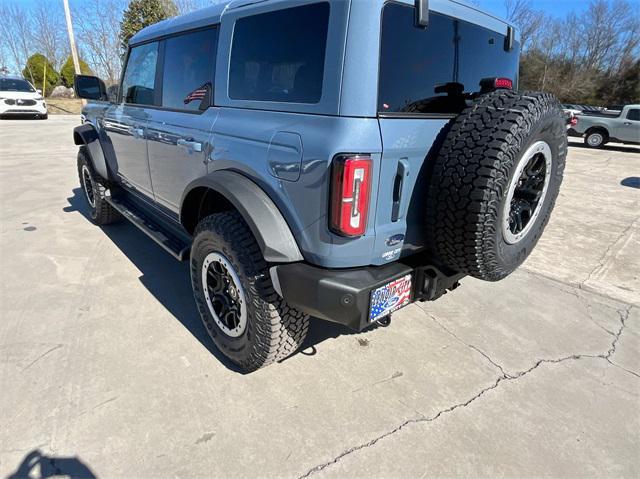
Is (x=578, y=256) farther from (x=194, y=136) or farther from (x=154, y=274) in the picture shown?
(x=154, y=274)

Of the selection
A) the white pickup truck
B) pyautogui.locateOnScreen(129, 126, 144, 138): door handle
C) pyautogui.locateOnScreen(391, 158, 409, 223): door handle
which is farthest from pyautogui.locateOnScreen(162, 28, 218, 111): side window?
the white pickup truck

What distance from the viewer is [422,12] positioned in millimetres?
1778

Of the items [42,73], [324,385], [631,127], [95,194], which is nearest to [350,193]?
[324,385]

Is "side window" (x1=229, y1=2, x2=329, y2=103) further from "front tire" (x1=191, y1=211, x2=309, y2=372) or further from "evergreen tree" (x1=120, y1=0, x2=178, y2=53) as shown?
"evergreen tree" (x1=120, y1=0, x2=178, y2=53)

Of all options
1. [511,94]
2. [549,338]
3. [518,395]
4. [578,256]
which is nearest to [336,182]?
[511,94]

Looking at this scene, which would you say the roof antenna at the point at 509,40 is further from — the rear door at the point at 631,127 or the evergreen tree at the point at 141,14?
the evergreen tree at the point at 141,14

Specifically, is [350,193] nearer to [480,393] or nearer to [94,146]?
[480,393]

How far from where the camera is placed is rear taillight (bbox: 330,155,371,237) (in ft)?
5.49

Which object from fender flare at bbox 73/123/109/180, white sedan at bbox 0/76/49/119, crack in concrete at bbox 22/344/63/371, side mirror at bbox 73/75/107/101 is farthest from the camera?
white sedan at bbox 0/76/49/119

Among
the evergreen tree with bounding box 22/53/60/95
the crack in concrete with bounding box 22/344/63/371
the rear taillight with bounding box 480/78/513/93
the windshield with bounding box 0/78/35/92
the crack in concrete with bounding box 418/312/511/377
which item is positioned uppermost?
the evergreen tree with bounding box 22/53/60/95

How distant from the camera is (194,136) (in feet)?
8.39

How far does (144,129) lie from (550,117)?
295 centimetres

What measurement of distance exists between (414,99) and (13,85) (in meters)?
21.6

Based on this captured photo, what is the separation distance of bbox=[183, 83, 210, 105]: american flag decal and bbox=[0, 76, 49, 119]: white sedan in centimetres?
1892
